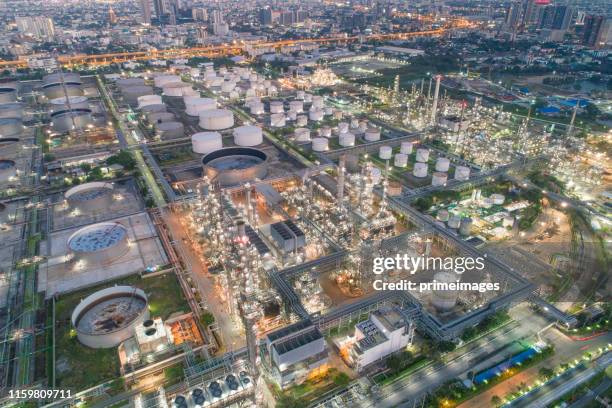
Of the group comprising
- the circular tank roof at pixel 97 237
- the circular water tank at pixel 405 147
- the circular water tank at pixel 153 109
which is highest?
the circular water tank at pixel 153 109

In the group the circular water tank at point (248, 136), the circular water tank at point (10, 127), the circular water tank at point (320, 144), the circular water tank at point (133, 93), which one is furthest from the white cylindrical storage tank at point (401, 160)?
the circular water tank at point (10, 127)

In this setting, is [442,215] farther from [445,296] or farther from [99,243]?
[99,243]

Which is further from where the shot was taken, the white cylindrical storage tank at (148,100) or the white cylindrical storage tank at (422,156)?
the white cylindrical storage tank at (148,100)

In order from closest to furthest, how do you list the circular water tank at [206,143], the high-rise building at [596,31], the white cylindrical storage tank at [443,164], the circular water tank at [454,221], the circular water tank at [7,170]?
the circular water tank at [454,221] → the circular water tank at [7,170] → the white cylindrical storage tank at [443,164] → the circular water tank at [206,143] → the high-rise building at [596,31]

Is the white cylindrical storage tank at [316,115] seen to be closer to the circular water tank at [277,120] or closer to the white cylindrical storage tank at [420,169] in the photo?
the circular water tank at [277,120]

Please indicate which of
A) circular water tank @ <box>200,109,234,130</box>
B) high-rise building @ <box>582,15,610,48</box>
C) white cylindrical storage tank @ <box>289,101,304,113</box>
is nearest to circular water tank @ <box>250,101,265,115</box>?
white cylindrical storage tank @ <box>289,101,304,113</box>

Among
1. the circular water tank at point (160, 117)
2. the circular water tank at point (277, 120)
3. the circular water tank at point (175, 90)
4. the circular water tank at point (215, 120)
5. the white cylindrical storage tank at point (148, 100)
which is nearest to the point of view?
the circular water tank at point (215, 120)

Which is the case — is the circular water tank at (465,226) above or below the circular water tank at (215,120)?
below

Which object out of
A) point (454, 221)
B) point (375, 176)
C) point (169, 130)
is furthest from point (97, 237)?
point (454, 221)
